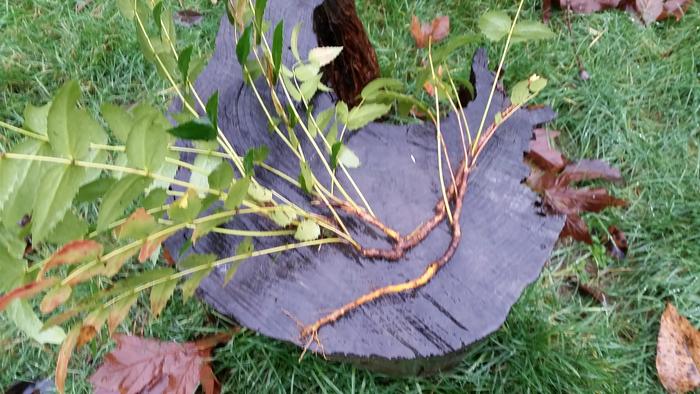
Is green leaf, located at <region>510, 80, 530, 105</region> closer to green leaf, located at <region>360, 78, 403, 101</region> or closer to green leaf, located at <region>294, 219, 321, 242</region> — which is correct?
green leaf, located at <region>360, 78, 403, 101</region>

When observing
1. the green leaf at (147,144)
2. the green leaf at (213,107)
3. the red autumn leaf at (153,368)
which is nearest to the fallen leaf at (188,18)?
the red autumn leaf at (153,368)

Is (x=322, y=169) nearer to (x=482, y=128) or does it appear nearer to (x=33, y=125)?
(x=482, y=128)

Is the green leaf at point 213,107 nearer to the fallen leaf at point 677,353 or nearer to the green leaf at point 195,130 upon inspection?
the green leaf at point 195,130

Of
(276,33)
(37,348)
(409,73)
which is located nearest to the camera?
(276,33)

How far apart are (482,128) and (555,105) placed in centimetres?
→ 82

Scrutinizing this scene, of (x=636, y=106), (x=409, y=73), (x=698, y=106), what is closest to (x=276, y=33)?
(x=409, y=73)

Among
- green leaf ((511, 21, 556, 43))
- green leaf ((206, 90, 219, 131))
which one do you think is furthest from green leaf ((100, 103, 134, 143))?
green leaf ((511, 21, 556, 43))

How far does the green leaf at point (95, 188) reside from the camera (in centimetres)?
86

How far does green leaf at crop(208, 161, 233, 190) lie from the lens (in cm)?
95

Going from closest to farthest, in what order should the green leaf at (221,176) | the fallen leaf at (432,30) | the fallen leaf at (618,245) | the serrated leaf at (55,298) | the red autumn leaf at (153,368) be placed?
the serrated leaf at (55,298) < the green leaf at (221,176) < the red autumn leaf at (153,368) < the fallen leaf at (618,245) < the fallen leaf at (432,30)

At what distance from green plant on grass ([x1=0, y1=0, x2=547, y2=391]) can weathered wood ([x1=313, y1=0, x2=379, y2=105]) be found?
0.23 m

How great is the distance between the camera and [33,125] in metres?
0.88

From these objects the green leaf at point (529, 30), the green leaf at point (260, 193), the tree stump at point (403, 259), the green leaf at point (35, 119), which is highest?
the green leaf at point (35, 119)

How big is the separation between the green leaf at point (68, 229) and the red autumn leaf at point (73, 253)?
41mm
